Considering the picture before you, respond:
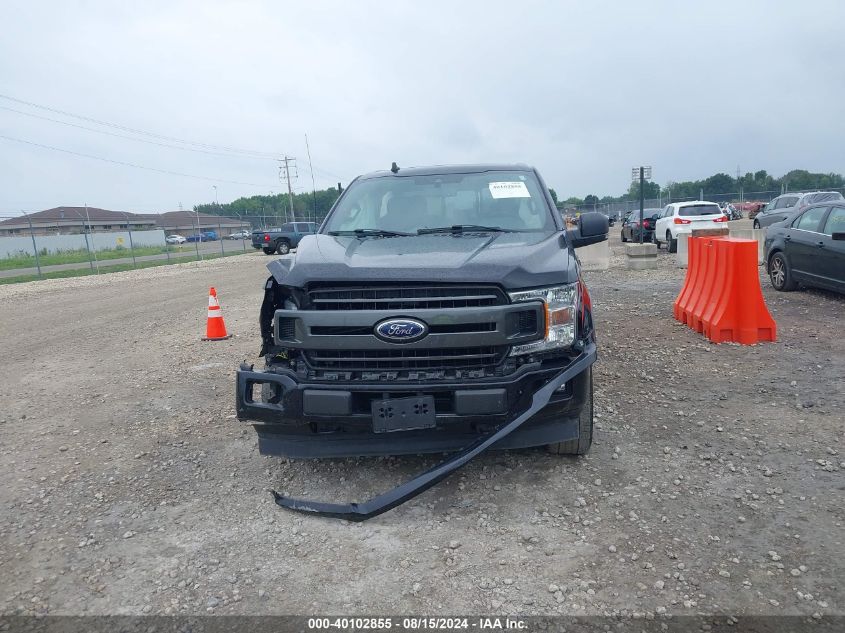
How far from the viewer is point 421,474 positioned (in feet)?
11.6

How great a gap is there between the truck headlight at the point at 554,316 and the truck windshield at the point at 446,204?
40.6 inches

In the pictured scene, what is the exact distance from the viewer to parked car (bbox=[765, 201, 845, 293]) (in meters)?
8.91

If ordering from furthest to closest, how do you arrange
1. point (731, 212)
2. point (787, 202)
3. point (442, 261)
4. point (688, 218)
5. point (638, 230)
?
point (731, 212)
point (638, 230)
point (787, 202)
point (688, 218)
point (442, 261)

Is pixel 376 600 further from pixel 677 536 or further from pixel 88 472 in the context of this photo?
pixel 88 472

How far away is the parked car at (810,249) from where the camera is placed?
891 centimetres

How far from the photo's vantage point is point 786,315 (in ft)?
27.6

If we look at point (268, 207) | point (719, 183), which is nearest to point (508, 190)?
point (719, 183)

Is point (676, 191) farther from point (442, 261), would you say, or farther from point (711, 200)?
point (442, 261)

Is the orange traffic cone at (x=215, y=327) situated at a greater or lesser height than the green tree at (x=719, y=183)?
lesser

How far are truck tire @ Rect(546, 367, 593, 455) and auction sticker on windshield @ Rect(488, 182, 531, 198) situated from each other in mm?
1568

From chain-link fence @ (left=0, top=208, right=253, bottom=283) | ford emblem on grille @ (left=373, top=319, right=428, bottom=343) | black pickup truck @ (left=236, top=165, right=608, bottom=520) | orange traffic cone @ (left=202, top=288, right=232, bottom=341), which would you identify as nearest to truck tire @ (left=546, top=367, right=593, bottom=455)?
black pickup truck @ (left=236, top=165, right=608, bottom=520)

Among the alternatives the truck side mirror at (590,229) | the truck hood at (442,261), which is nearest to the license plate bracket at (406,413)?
the truck hood at (442,261)

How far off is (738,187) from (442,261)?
68.5 meters

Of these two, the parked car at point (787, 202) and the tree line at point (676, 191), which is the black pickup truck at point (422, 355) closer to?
the parked car at point (787, 202)
